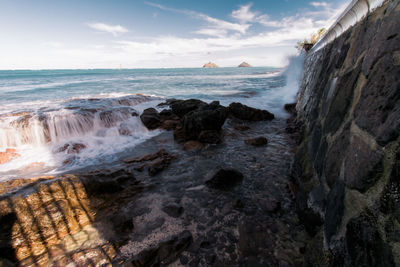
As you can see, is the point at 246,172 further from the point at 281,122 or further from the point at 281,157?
the point at 281,122

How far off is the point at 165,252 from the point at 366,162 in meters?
2.33

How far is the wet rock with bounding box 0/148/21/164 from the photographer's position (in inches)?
249

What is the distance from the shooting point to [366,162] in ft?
3.97

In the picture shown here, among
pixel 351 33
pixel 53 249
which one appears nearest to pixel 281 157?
pixel 351 33

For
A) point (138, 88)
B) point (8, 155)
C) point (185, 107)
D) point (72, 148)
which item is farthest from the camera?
point (138, 88)

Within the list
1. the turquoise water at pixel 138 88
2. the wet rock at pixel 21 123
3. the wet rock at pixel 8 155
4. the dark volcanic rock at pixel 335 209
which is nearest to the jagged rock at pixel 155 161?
the dark volcanic rock at pixel 335 209

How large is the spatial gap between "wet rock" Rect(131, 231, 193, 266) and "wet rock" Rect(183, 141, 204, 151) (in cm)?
363

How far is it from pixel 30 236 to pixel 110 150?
452 centimetres

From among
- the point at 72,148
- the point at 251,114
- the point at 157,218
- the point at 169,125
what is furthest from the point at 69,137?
the point at 251,114

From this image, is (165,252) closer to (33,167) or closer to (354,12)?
(354,12)

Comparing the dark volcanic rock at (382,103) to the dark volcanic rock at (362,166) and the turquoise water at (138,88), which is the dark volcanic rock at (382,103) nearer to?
the dark volcanic rock at (362,166)

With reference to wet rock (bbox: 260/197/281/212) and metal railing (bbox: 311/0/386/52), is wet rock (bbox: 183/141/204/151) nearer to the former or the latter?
wet rock (bbox: 260/197/281/212)

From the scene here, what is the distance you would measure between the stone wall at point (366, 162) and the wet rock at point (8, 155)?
9.05m

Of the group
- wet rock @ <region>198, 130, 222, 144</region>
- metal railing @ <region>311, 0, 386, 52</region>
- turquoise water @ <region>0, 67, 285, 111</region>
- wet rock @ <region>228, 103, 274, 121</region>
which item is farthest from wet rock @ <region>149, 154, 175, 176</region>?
turquoise water @ <region>0, 67, 285, 111</region>
